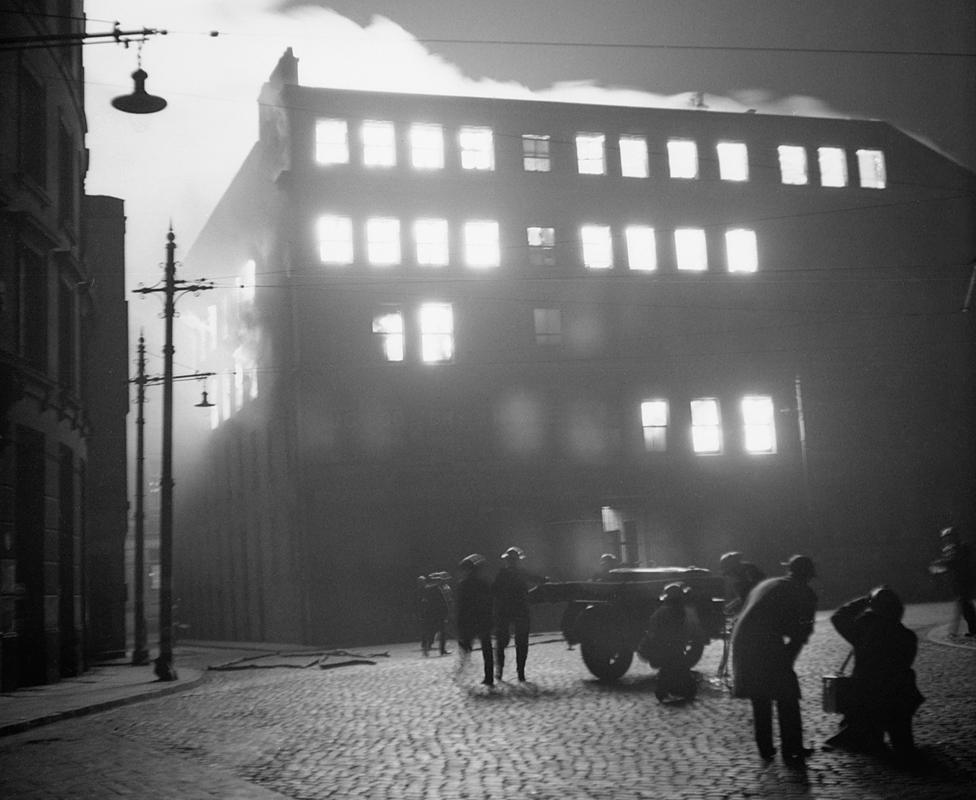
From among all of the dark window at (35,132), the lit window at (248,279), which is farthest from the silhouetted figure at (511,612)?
the lit window at (248,279)

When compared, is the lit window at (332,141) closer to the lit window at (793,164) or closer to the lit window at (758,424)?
the lit window at (758,424)

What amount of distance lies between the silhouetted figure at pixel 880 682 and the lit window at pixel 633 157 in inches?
1316

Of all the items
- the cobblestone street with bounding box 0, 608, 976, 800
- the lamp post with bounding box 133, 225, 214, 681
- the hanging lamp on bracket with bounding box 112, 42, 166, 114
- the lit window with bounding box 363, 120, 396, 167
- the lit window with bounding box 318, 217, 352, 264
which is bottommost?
the cobblestone street with bounding box 0, 608, 976, 800

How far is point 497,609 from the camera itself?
18.1 metres

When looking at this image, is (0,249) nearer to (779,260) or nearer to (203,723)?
(203,723)

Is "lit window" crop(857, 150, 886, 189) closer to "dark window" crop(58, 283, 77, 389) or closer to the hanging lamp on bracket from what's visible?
"dark window" crop(58, 283, 77, 389)

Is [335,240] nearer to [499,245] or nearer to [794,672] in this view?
[499,245]

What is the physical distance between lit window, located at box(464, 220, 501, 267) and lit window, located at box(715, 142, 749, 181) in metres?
9.03

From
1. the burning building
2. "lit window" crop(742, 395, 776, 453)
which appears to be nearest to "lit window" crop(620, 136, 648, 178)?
the burning building

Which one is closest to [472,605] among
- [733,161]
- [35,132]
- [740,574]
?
[740,574]

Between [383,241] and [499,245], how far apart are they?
388cm

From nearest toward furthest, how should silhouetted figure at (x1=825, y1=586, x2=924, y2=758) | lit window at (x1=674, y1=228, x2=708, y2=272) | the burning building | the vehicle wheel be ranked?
1. silhouetted figure at (x1=825, y1=586, x2=924, y2=758)
2. the vehicle wheel
3. the burning building
4. lit window at (x1=674, y1=228, x2=708, y2=272)

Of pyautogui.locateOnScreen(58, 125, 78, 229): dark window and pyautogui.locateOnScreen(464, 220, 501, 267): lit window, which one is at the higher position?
pyautogui.locateOnScreen(464, 220, 501, 267): lit window

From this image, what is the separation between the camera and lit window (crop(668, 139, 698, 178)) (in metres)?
43.2
